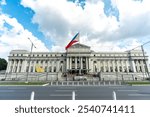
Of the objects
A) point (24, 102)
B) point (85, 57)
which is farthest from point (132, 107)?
point (85, 57)

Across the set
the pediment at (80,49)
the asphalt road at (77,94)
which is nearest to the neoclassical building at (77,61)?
the pediment at (80,49)

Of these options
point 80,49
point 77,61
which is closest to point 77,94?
point 77,61

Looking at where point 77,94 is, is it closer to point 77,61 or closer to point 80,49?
point 77,61

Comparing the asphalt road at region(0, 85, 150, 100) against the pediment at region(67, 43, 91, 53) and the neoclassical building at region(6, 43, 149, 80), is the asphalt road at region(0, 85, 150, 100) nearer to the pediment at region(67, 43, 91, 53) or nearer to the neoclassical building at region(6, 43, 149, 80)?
the neoclassical building at region(6, 43, 149, 80)

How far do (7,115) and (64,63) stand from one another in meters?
87.6

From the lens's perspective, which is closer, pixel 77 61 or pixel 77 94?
pixel 77 94

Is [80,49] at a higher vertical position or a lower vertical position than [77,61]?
higher

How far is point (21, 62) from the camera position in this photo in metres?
90.4

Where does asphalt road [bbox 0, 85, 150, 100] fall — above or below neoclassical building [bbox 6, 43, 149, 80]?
below

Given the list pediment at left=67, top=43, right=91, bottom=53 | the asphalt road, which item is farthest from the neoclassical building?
the asphalt road

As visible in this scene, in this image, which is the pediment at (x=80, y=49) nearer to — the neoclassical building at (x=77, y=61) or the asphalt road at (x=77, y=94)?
the neoclassical building at (x=77, y=61)

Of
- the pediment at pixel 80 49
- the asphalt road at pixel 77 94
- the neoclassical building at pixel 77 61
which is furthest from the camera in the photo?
the neoclassical building at pixel 77 61

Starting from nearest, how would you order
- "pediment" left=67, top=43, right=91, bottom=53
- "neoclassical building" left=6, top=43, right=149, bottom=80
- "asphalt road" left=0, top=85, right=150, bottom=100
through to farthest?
"asphalt road" left=0, top=85, right=150, bottom=100 → "pediment" left=67, top=43, right=91, bottom=53 → "neoclassical building" left=6, top=43, right=149, bottom=80

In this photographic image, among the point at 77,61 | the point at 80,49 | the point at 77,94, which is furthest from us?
the point at 80,49
